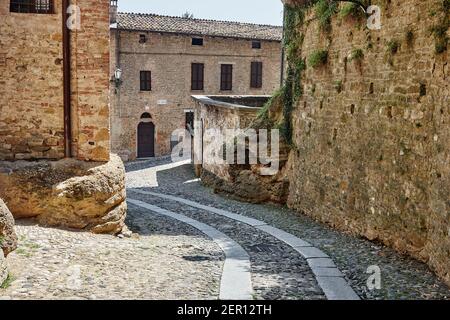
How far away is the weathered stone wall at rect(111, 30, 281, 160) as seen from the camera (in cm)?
2666

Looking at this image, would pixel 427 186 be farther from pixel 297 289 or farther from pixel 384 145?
pixel 297 289

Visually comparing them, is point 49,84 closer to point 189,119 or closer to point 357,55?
point 357,55

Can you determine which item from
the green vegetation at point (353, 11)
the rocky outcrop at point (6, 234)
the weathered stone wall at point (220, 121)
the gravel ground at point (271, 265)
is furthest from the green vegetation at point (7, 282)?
the weathered stone wall at point (220, 121)

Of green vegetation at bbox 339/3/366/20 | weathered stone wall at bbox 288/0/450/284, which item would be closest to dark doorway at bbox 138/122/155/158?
weathered stone wall at bbox 288/0/450/284

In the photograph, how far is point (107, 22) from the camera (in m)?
9.46

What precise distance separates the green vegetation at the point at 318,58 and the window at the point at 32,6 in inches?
219

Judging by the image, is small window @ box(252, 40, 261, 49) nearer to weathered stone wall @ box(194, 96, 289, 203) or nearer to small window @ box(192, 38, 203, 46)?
small window @ box(192, 38, 203, 46)

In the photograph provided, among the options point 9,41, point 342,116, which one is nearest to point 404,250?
point 342,116

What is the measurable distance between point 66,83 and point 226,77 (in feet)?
65.2

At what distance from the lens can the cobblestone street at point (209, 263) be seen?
252 inches

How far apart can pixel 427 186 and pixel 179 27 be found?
21.9m

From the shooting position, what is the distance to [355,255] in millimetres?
8609

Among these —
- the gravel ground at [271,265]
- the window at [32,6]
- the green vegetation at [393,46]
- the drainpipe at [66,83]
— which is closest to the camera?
the gravel ground at [271,265]

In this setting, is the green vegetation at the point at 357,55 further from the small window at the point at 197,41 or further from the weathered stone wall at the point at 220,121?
the small window at the point at 197,41
